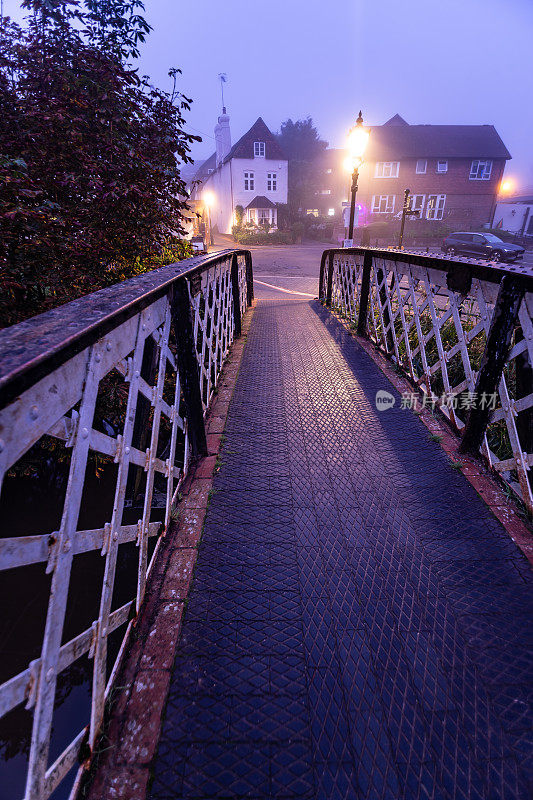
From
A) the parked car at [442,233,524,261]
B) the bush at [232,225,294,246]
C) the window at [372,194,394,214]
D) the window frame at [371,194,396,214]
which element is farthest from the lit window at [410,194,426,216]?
the parked car at [442,233,524,261]

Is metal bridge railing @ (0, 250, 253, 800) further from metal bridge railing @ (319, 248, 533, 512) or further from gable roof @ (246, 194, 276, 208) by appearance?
gable roof @ (246, 194, 276, 208)

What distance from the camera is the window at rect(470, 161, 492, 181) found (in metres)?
38.4

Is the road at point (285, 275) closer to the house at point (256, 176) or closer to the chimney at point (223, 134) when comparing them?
the house at point (256, 176)

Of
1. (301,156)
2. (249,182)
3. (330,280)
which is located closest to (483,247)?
(330,280)

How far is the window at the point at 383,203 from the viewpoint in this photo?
40.2 metres

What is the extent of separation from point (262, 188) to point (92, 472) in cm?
4261

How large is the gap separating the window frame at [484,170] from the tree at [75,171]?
146 ft

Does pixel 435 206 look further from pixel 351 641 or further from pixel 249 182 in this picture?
pixel 351 641

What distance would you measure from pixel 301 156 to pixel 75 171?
61.9 meters

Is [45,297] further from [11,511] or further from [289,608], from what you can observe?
[289,608]

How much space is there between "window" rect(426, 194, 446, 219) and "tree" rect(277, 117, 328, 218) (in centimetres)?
1464

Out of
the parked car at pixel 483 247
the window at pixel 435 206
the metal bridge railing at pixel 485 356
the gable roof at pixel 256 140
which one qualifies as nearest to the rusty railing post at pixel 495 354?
the metal bridge railing at pixel 485 356

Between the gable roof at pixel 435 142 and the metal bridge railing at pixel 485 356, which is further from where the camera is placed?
the gable roof at pixel 435 142

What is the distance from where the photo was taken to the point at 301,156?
5566 centimetres
